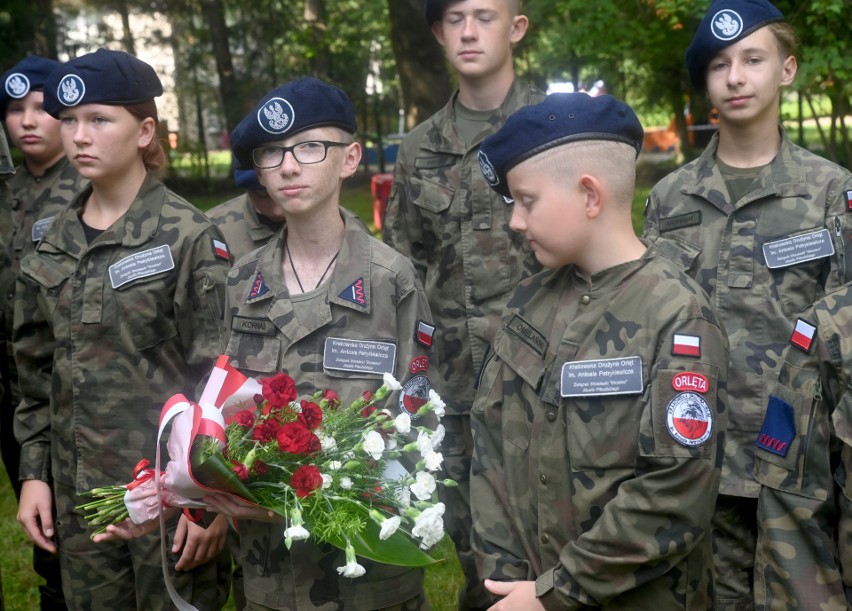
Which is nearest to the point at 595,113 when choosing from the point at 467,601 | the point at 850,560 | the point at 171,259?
the point at 850,560

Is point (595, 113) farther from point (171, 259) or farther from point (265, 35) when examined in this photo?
point (265, 35)

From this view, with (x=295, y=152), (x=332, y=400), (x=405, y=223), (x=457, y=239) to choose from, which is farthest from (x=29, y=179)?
(x=332, y=400)

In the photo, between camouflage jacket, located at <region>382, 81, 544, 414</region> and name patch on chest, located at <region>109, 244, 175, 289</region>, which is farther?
camouflage jacket, located at <region>382, 81, 544, 414</region>

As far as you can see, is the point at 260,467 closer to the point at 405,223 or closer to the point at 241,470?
the point at 241,470

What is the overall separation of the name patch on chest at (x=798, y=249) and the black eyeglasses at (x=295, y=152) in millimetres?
1758

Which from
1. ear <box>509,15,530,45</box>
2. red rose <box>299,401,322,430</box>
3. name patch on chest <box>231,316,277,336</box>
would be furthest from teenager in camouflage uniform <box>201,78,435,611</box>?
ear <box>509,15,530,45</box>

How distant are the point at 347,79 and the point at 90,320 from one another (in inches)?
948

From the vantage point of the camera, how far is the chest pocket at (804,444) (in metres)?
2.81

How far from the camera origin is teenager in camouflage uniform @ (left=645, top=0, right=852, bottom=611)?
4.04 metres

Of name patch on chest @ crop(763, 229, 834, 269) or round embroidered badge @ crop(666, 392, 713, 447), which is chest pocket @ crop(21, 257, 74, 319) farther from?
name patch on chest @ crop(763, 229, 834, 269)

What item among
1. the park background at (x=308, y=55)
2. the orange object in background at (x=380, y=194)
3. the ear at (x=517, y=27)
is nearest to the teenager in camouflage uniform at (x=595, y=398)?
the ear at (x=517, y=27)

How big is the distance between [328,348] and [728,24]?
6.87 feet

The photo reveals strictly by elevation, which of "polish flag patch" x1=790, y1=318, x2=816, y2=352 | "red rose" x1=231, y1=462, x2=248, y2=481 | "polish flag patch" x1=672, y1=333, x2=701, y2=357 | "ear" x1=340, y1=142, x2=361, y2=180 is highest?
"ear" x1=340, y1=142, x2=361, y2=180

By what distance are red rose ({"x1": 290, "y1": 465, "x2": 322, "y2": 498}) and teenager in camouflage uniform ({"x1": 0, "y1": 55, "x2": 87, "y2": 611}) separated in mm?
3298
